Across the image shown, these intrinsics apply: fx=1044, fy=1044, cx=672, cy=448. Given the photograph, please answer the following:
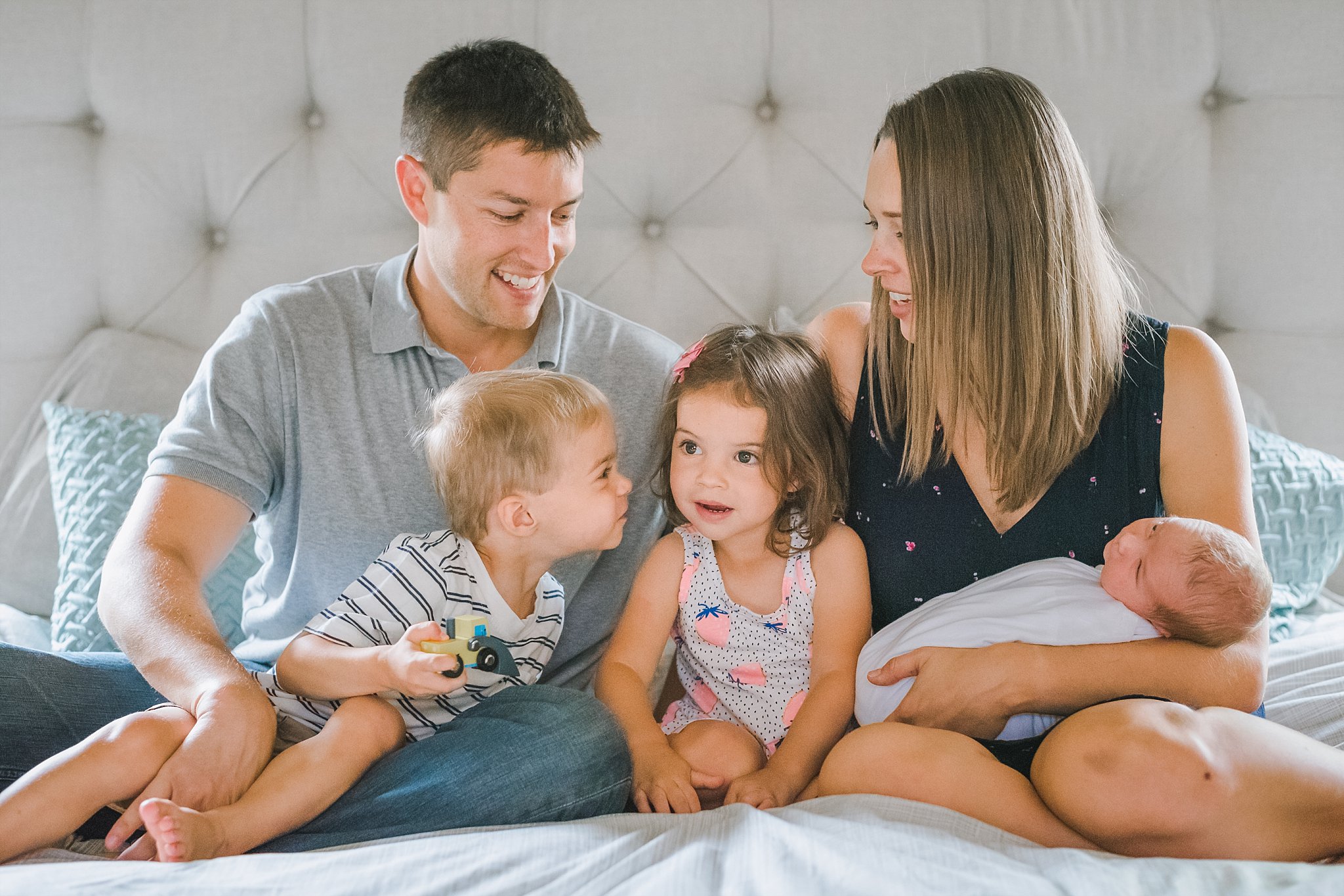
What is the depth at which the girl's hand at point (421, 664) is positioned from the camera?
1086 mm

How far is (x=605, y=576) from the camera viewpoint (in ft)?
5.17

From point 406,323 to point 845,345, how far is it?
633mm

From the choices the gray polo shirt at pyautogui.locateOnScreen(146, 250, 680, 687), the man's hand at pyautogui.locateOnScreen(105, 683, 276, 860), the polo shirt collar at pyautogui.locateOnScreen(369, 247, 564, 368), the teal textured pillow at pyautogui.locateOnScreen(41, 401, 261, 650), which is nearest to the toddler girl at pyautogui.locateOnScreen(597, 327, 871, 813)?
the gray polo shirt at pyautogui.locateOnScreen(146, 250, 680, 687)

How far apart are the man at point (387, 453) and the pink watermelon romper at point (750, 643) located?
15 cm

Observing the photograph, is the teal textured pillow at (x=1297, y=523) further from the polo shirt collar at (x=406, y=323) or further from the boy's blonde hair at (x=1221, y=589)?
the polo shirt collar at (x=406, y=323)

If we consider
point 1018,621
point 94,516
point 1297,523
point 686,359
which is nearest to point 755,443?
point 686,359

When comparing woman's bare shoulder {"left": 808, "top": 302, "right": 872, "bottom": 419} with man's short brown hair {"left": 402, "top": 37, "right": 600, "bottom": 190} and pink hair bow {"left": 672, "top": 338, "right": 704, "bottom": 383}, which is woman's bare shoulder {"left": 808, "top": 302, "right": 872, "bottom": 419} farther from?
man's short brown hair {"left": 402, "top": 37, "right": 600, "bottom": 190}

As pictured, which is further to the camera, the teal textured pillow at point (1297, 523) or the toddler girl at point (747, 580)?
the teal textured pillow at point (1297, 523)

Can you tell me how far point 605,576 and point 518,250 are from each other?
50cm

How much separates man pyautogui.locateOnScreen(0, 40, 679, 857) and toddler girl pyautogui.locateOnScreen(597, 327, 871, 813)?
0.40 ft

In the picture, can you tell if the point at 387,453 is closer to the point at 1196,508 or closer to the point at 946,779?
the point at 946,779

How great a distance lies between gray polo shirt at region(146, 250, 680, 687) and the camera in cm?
141

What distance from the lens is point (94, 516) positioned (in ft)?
5.25

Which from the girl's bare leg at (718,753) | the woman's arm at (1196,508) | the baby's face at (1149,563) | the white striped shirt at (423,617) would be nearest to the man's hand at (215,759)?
the white striped shirt at (423,617)
